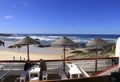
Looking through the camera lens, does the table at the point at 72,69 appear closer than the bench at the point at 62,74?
No

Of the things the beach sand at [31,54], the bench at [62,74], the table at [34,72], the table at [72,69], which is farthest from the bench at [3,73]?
the beach sand at [31,54]

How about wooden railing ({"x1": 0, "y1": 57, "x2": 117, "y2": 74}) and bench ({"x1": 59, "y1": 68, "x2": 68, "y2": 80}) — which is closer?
bench ({"x1": 59, "y1": 68, "x2": 68, "y2": 80})

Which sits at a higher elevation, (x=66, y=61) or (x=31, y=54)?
(x=66, y=61)

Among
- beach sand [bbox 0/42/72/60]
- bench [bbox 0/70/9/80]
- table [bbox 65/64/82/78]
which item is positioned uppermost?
table [bbox 65/64/82/78]

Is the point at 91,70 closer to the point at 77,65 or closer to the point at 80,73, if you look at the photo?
the point at 77,65

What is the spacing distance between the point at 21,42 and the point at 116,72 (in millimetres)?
6264

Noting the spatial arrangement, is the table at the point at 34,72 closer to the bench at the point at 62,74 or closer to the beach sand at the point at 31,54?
the bench at the point at 62,74

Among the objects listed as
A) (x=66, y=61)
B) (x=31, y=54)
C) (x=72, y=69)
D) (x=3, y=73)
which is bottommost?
(x=31, y=54)

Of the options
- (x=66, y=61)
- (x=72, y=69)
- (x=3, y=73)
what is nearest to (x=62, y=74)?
(x=72, y=69)

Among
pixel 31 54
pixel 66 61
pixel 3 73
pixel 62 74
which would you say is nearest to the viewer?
pixel 62 74

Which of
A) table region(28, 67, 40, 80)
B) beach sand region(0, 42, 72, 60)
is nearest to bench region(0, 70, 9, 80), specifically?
table region(28, 67, 40, 80)

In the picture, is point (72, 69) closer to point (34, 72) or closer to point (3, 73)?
point (34, 72)

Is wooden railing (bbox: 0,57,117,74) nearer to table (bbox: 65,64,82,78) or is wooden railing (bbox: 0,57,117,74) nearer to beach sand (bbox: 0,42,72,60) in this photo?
table (bbox: 65,64,82,78)

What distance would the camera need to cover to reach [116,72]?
4031mm
